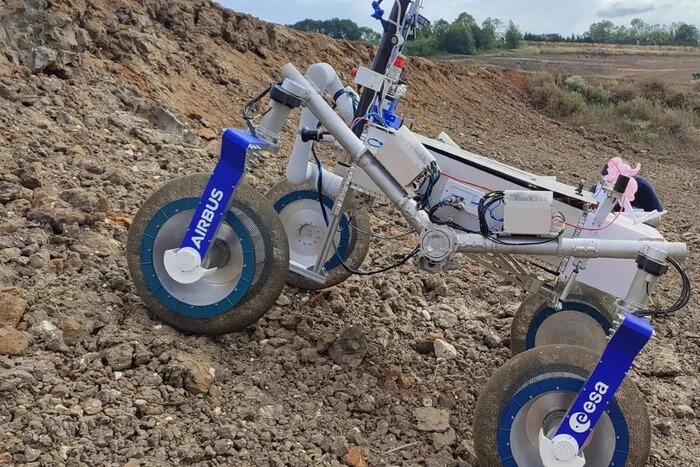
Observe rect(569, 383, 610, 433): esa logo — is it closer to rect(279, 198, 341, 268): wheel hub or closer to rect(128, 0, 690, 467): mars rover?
rect(128, 0, 690, 467): mars rover

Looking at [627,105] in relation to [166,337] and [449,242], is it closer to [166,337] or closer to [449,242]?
[449,242]

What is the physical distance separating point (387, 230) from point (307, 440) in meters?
3.87

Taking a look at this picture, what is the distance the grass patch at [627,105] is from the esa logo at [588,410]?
18.1 metres

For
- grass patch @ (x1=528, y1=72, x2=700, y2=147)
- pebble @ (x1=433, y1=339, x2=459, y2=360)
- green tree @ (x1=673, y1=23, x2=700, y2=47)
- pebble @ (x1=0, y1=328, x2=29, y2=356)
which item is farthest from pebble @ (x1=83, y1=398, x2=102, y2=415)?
green tree @ (x1=673, y1=23, x2=700, y2=47)

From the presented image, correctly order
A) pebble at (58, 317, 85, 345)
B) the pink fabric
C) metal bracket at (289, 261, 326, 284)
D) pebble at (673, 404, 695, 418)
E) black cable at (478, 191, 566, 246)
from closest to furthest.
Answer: pebble at (58, 317, 85, 345) < black cable at (478, 191, 566, 246) < the pink fabric < metal bracket at (289, 261, 326, 284) < pebble at (673, 404, 695, 418)

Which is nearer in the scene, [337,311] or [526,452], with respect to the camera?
[526,452]

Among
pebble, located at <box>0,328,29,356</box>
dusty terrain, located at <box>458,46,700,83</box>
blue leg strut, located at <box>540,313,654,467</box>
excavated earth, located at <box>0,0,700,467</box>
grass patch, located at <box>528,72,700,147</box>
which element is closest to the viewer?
blue leg strut, located at <box>540,313,654,467</box>

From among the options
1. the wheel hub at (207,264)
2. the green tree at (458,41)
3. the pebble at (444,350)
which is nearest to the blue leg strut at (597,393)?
the pebble at (444,350)

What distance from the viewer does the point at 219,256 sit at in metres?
4.05

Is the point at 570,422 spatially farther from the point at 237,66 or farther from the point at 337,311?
the point at 237,66

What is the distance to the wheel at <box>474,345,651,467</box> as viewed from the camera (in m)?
3.24

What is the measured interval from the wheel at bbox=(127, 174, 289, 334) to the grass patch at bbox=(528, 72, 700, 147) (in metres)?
17.9

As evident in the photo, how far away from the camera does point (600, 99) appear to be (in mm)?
23547

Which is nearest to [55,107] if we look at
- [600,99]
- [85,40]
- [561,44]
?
[85,40]
